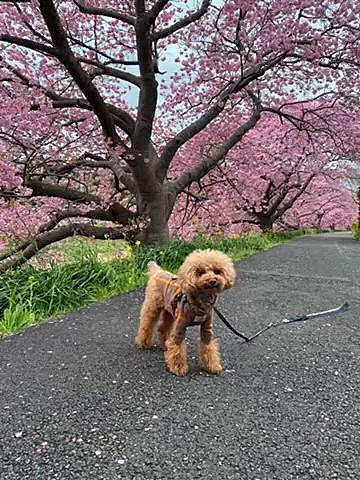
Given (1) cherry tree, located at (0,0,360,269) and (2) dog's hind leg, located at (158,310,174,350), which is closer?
(2) dog's hind leg, located at (158,310,174,350)

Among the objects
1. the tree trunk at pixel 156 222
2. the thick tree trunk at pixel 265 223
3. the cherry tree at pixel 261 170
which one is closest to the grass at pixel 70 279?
the tree trunk at pixel 156 222

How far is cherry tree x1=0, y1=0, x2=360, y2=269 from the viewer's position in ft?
18.9

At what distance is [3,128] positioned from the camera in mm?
5770

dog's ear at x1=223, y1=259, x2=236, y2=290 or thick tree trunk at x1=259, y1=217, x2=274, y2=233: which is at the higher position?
dog's ear at x1=223, y1=259, x2=236, y2=290

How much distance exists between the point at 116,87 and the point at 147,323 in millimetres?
7177

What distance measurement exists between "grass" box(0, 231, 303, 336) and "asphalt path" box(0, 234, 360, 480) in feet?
1.08

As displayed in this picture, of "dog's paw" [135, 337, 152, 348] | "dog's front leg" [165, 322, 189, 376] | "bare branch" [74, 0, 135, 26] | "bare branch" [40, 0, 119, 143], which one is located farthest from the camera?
"bare branch" [74, 0, 135, 26]

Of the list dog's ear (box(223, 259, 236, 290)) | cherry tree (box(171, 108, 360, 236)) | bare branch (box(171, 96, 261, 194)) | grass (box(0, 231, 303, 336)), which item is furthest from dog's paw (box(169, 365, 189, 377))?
cherry tree (box(171, 108, 360, 236))

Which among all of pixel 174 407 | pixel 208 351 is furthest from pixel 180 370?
pixel 174 407

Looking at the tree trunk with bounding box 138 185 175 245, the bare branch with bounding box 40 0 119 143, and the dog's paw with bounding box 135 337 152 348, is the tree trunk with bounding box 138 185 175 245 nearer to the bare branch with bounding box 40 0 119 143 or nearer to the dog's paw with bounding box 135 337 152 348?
the bare branch with bounding box 40 0 119 143

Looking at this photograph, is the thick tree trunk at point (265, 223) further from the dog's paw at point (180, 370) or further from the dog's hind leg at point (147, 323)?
the dog's paw at point (180, 370)

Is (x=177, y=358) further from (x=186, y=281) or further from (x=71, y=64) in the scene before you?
(x=71, y=64)

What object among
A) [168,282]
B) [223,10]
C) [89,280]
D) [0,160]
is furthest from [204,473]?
[223,10]

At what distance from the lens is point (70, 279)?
4.23m
